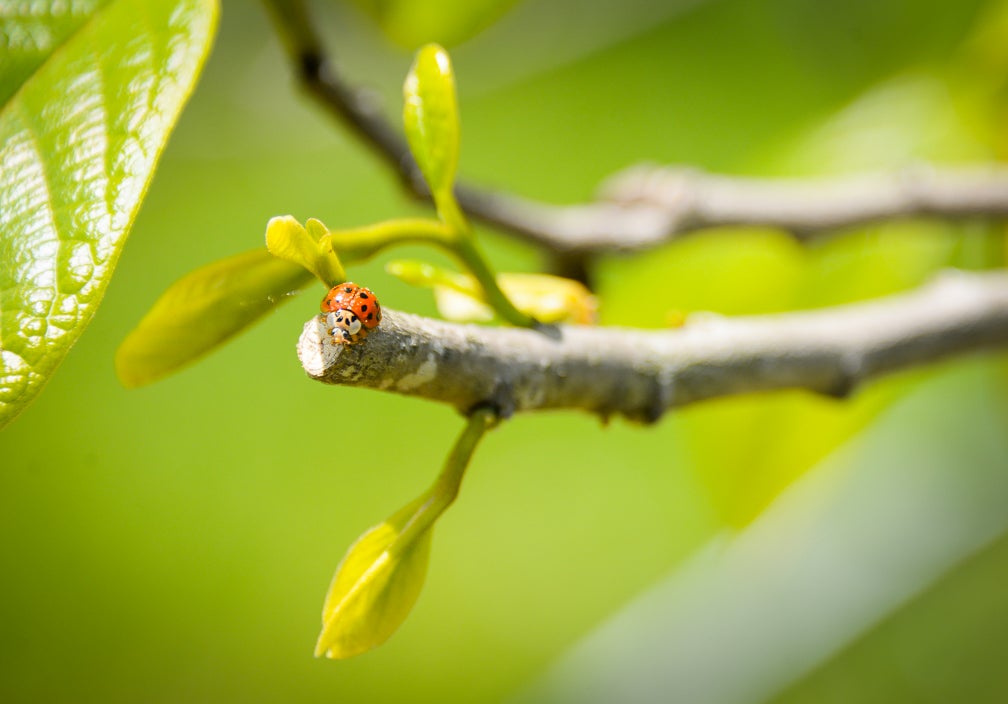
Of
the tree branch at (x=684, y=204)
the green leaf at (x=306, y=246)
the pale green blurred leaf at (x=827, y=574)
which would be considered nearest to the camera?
the green leaf at (x=306, y=246)

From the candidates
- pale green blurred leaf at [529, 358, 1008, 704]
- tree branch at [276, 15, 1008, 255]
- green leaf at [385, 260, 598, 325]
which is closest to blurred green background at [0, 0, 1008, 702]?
pale green blurred leaf at [529, 358, 1008, 704]

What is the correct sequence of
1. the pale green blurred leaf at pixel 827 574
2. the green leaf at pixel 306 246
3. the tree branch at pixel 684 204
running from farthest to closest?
the pale green blurred leaf at pixel 827 574, the tree branch at pixel 684 204, the green leaf at pixel 306 246

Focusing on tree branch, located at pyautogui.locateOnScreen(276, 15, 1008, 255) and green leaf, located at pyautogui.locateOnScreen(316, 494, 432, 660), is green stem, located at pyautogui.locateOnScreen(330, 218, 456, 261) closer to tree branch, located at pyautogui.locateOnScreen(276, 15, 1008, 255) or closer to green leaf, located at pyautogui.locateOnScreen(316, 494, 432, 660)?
green leaf, located at pyautogui.locateOnScreen(316, 494, 432, 660)

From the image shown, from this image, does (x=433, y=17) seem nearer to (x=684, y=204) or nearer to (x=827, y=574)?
(x=684, y=204)

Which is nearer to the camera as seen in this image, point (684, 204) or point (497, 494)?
point (684, 204)

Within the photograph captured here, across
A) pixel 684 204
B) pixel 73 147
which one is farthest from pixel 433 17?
pixel 73 147

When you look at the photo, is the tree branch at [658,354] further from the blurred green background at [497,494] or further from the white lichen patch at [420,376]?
the blurred green background at [497,494]

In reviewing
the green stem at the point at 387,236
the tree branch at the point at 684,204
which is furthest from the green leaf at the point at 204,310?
the tree branch at the point at 684,204
